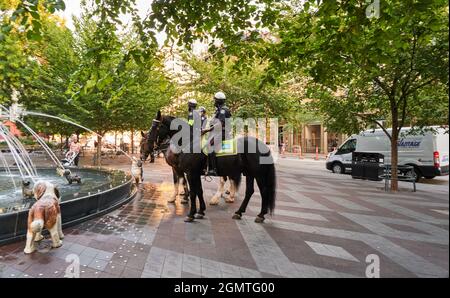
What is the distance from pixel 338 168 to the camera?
19484mm

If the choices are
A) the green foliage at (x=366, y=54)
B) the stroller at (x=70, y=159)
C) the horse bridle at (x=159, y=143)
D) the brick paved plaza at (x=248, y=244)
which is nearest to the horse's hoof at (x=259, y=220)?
the brick paved plaza at (x=248, y=244)

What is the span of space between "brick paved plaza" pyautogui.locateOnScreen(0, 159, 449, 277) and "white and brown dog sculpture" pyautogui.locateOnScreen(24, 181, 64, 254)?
20cm

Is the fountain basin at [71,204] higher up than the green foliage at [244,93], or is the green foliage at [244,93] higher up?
the green foliage at [244,93]

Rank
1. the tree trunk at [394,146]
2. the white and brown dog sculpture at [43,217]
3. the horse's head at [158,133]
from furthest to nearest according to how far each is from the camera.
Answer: the tree trunk at [394,146] → the horse's head at [158,133] → the white and brown dog sculpture at [43,217]

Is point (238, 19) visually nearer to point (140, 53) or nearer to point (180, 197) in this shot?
point (140, 53)

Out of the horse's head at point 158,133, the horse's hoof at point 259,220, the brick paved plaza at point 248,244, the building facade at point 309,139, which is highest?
the building facade at point 309,139

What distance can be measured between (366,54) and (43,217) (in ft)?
22.6

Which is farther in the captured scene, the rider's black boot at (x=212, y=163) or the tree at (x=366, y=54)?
the rider's black boot at (x=212, y=163)

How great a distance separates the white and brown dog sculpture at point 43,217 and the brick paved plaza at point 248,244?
0.20m

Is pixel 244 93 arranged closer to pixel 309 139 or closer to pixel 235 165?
pixel 235 165

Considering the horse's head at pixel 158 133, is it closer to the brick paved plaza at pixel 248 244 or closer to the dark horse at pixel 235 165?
the dark horse at pixel 235 165

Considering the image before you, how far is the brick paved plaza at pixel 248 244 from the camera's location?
4.31m

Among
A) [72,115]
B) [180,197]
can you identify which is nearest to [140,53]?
[180,197]

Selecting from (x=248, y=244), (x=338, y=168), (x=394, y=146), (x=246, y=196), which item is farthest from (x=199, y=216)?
(x=338, y=168)
